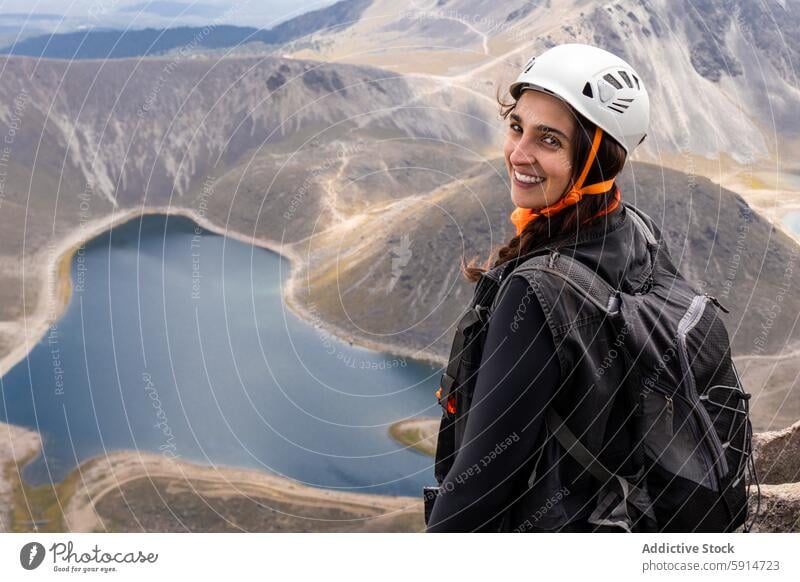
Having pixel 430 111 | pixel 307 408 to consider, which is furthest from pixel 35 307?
pixel 430 111

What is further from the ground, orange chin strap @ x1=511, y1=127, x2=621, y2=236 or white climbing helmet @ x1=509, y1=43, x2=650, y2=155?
white climbing helmet @ x1=509, y1=43, x2=650, y2=155

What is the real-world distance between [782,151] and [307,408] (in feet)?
131

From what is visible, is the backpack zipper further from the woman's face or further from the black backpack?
the woman's face

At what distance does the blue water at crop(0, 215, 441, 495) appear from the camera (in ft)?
60.8

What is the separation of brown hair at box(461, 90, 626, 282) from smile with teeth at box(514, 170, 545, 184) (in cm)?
14

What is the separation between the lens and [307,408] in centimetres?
2373

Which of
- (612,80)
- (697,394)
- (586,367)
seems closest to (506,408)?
(586,367)

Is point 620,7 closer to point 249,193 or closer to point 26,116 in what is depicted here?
point 249,193

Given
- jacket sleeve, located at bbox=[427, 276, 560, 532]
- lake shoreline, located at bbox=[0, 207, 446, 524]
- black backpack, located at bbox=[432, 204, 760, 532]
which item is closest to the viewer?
jacket sleeve, located at bbox=[427, 276, 560, 532]

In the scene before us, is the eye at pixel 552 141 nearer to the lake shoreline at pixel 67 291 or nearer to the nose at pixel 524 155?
the nose at pixel 524 155

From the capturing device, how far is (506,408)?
301 centimetres

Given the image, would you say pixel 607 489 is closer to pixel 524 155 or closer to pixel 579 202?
pixel 579 202

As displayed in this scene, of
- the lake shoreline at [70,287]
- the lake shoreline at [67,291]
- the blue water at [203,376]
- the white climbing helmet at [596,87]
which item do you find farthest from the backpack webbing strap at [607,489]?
the blue water at [203,376]

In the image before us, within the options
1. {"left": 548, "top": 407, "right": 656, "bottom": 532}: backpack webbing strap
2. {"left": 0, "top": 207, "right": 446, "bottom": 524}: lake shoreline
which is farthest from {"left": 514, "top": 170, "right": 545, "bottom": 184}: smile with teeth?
{"left": 0, "top": 207, "right": 446, "bottom": 524}: lake shoreline
